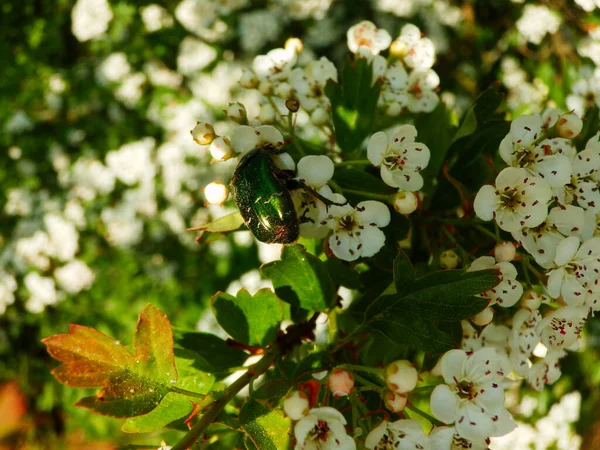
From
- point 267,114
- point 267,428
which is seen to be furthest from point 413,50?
point 267,428

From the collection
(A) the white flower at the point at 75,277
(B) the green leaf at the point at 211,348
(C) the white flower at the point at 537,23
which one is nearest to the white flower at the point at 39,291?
(A) the white flower at the point at 75,277

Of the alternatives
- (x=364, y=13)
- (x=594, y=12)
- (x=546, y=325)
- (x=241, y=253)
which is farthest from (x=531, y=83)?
(x=546, y=325)

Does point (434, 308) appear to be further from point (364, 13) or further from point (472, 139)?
point (364, 13)

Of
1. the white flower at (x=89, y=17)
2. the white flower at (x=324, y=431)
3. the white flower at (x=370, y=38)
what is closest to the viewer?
the white flower at (x=324, y=431)

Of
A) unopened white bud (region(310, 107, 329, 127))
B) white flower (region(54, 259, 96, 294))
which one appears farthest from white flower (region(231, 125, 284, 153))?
white flower (region(54, 259, 96, 294))

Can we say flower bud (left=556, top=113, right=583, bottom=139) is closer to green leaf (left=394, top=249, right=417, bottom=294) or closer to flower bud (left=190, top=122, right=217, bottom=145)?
green leaf (left=394, top=249, right=417, bottom=294)

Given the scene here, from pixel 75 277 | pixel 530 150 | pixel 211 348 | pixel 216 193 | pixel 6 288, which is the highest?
pixel 530 150

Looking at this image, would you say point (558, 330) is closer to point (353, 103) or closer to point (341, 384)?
point (341, 384)

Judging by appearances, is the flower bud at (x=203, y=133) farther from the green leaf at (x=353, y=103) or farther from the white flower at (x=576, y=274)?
the white flower at (x=576, y=274)
